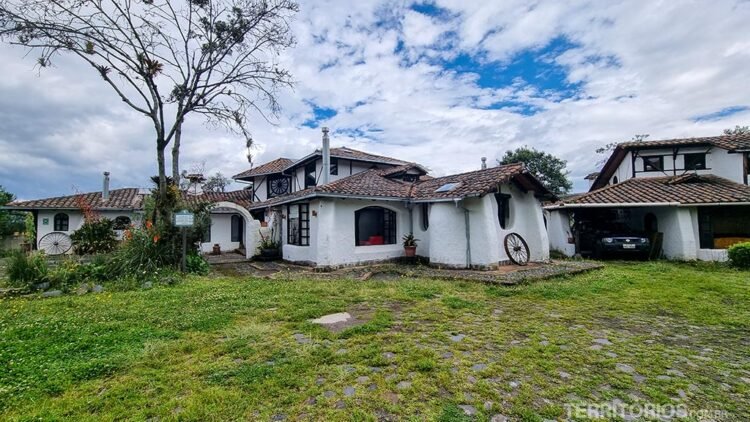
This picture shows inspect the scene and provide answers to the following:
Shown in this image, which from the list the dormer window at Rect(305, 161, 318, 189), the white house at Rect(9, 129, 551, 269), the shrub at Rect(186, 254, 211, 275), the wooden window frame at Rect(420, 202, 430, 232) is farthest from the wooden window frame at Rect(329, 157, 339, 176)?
the shrub at Rect(186, 254, 211, 275)

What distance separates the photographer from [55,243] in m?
18.7

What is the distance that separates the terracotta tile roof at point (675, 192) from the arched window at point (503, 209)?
3724 mm

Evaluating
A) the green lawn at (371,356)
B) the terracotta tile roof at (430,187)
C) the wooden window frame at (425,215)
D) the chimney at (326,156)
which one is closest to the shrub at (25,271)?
the green lawn at (371,356)

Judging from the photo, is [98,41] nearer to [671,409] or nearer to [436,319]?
[436,319]

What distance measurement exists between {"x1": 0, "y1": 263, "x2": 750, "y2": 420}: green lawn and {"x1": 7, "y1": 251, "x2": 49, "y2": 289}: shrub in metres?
1.38

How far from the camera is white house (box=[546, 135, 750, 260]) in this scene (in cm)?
1245

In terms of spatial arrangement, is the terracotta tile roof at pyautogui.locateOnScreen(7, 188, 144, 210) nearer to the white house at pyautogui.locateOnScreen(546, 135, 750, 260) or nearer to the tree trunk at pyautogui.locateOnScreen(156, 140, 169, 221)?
the tree trunk at pyautogui.locateOnScreen(156, 140, 169, 221)

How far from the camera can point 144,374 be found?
348cm

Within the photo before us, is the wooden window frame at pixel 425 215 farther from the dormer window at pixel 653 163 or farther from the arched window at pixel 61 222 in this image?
the arched window at pixel 61 222

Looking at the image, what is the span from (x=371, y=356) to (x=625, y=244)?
13572 millimetres

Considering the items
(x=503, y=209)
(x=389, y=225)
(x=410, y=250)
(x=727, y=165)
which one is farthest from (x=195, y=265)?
(x=727, y=165)

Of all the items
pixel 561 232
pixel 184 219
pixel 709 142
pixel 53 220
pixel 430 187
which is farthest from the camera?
pixel 53 220

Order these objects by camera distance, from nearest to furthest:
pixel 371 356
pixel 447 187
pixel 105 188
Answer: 1. pixel 371 356
2. pixel 447 187
3. pixel 105 188

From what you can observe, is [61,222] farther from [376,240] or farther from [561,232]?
[561,232]
